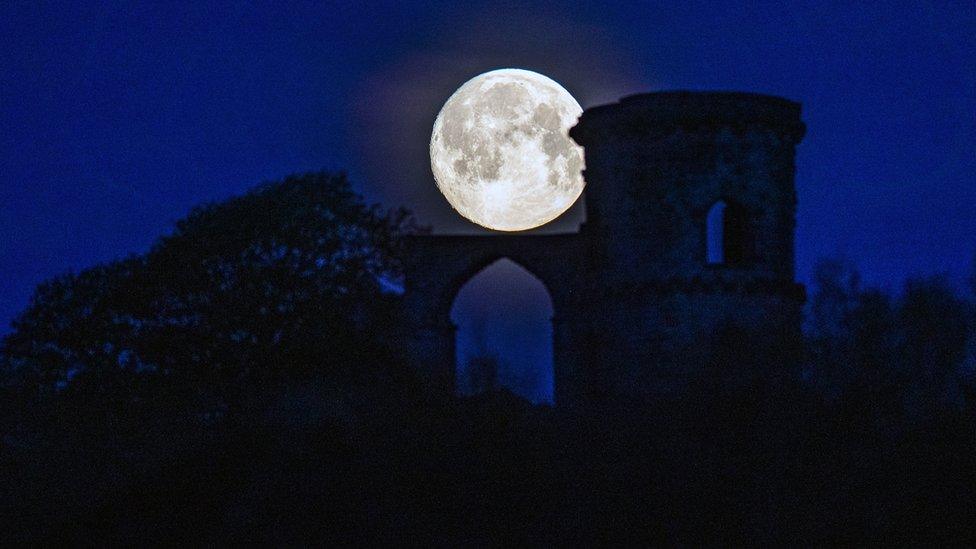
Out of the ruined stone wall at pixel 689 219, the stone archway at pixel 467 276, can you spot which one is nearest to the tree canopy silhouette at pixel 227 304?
the stone archway at pixel 467 276

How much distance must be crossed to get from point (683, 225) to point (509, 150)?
21.4 feet

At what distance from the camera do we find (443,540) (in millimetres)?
26266

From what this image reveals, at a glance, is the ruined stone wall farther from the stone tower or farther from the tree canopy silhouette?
the tree canopy silhouette

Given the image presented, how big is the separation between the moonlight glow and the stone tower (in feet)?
9.57

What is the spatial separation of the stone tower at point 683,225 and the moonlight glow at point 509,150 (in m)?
2.92

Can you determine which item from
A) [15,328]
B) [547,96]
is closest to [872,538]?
[547,96]

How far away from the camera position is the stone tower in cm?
3259

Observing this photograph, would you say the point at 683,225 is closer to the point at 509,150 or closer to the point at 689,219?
the point at 689,219

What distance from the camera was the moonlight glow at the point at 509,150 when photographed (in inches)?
1473

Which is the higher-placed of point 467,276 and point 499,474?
point 467,276

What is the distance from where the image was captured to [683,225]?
1291 inches

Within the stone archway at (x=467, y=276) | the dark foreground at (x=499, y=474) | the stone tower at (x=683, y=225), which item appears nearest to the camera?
the dark foreground at (x=499, y=474)

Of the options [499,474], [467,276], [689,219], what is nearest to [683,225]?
[689,219]

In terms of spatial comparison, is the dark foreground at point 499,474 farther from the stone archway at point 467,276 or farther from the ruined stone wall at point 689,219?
the stone archway at point 467,276
